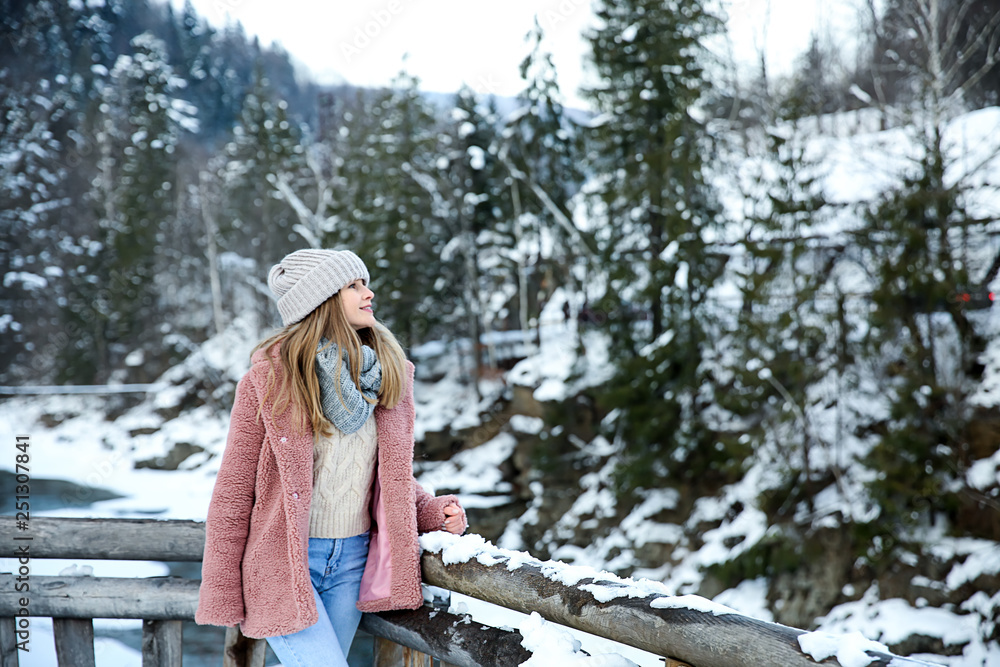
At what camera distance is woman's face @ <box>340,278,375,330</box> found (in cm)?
211

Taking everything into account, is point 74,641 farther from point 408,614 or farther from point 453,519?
point 453,519

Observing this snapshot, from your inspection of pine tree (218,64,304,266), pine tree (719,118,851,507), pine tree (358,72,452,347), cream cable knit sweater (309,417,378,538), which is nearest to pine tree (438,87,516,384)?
pine tree (358,72,452,347)

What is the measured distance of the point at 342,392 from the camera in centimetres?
199

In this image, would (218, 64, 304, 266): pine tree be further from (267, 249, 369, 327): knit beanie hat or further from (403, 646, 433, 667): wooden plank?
(403, 646, 433, 667): wooden plank

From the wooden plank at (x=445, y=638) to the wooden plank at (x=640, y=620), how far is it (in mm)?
83

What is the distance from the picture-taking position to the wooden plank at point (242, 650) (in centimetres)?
214

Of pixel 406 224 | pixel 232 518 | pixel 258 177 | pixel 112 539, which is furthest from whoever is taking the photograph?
pixel 258 177

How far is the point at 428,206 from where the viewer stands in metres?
18.4

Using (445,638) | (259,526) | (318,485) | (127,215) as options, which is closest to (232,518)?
(259,526)

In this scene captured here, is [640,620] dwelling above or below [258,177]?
below

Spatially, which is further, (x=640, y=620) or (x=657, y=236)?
(x=657, y=236)

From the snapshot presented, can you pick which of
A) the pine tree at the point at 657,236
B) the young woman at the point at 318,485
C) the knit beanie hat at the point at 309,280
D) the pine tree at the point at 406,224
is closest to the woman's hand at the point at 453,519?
the young woman at the point at 318,485

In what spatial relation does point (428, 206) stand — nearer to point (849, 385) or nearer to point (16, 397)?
point (849, 385)

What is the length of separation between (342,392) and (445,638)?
740mm
